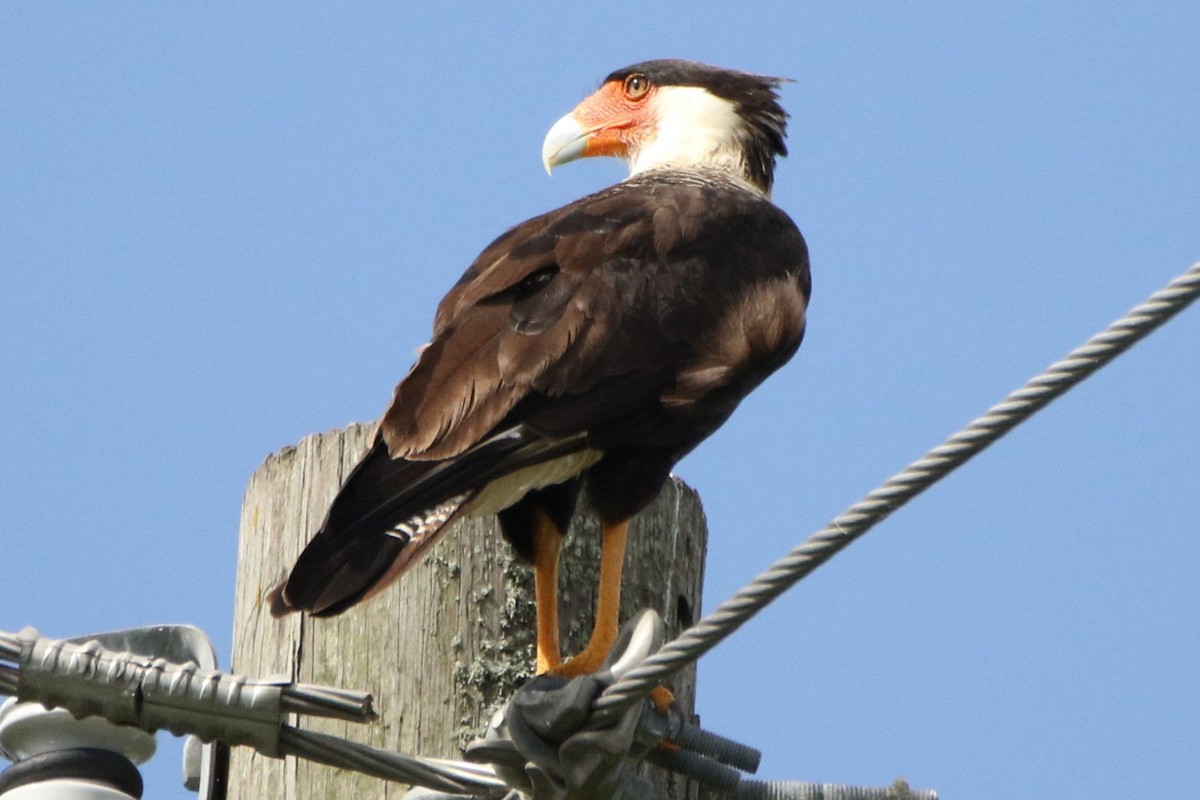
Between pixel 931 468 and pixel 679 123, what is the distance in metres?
3.76

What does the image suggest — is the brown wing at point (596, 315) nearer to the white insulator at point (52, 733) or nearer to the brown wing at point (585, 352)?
the brown wing at point (585, 352)

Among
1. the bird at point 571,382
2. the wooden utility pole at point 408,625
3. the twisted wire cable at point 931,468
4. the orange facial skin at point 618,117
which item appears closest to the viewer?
the twisted wire cable at point 931,468

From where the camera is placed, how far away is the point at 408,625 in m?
3.88

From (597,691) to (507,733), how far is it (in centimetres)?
20

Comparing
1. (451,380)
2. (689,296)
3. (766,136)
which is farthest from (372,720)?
(766,136)

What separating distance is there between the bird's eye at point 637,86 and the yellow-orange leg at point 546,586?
2.53 m

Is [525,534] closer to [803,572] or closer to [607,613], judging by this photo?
[607,613]

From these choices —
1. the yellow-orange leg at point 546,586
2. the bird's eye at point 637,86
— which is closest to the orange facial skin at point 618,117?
the bird's eye at point 637,86

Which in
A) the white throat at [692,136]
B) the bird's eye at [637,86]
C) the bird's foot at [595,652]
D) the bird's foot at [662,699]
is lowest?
the bird's foot at [662,699]

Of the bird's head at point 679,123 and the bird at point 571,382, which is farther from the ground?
the bird's head at point 679,123

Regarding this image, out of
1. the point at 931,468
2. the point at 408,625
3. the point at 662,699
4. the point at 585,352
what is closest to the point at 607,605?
the point at 662,699

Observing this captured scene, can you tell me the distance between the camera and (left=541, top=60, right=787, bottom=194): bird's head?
6254mm

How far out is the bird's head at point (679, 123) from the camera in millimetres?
6254

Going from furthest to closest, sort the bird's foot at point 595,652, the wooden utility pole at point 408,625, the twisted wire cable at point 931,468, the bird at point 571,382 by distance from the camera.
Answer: the bird's foot at point 595,652, the bird at point 571,382, the wooden utility pole at point 408,625, the twisted wire cable at point 931,468
